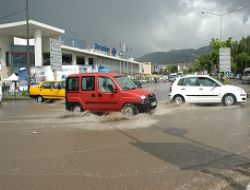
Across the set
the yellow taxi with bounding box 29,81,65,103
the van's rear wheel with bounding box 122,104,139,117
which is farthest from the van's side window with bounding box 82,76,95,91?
the yellow taxi with bounding box 29,81,65,103

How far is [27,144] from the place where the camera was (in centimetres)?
1082

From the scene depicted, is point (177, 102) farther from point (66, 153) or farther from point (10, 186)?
point (10, 186)

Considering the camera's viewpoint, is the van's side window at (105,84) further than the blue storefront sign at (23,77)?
No

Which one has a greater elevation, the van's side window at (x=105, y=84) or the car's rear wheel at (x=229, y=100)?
the van's side window at (x=105, y=84)

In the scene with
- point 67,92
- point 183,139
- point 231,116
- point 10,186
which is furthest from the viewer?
point 67,92

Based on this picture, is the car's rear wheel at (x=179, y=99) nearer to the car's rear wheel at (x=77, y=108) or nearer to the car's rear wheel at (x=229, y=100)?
the car's rear wheel at (x=229, y=100)

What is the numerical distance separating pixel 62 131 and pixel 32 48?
64.4 m

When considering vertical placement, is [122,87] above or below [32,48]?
below

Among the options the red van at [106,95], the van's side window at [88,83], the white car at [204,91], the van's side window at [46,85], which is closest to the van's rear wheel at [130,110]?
the red van at [106,95]

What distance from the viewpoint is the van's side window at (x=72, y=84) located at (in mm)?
16641

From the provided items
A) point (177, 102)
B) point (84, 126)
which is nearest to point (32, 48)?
point (177, 102)

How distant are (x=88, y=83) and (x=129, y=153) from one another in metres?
7.68

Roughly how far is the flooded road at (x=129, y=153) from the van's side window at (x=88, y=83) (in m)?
→ 1.32

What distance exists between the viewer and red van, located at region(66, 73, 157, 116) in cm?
1533
